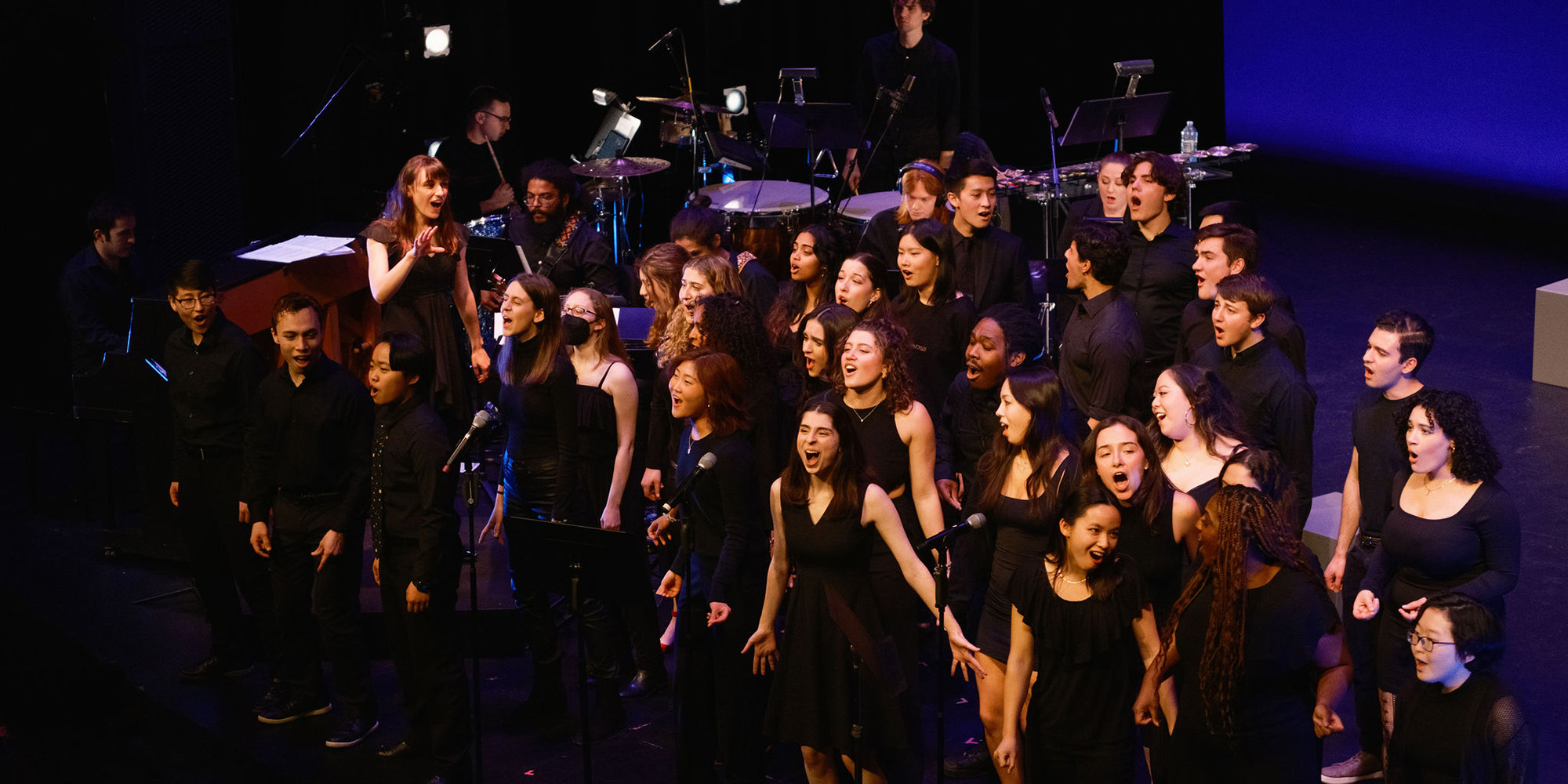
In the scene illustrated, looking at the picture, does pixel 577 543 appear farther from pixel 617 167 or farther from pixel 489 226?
pixel 617 167

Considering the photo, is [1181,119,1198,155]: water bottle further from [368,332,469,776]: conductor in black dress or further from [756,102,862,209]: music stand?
[368,332,469,776]: conductor in black dress

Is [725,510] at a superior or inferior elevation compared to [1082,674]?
superior

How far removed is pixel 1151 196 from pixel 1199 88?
6.65 meters

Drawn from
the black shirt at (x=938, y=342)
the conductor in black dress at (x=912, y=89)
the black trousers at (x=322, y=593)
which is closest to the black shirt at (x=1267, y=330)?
the black shirt at (x=938, y=342)

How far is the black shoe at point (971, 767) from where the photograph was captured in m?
5.16

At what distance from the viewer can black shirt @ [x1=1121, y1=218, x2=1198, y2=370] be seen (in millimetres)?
6238

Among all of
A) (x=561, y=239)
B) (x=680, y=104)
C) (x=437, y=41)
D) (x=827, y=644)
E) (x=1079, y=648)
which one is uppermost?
(x=437, y=41)

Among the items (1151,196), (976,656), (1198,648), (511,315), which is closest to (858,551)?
(976,656)

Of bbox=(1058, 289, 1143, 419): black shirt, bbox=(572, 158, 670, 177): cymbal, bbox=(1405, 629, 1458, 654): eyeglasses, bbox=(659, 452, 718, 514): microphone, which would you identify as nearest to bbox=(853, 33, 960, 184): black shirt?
bbox=(572, 158, 670, 177): cymbal

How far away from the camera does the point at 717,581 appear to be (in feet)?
15.5

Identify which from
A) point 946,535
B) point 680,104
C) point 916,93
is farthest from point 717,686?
point 680,104

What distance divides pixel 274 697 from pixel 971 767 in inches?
102

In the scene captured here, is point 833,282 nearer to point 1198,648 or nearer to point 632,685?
point 632,685

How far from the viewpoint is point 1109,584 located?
412cm
